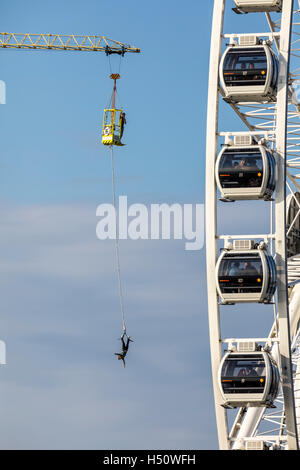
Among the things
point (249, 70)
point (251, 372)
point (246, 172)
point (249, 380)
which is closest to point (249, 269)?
point (246, 172)

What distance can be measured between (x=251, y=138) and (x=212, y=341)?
1045cm

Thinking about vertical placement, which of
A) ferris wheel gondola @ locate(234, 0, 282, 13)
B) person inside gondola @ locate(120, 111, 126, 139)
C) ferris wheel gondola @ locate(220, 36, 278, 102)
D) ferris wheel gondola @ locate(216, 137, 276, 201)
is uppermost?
ferris wheel gondola @ locate(234, 0, 282, 13)

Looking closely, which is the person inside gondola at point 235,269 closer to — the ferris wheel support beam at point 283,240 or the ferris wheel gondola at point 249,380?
the ferris wheel support beam at point 283,240

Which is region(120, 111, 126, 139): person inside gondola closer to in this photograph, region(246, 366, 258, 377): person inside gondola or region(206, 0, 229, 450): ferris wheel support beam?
region(206, 0, 229, 450): ferris wheel support beam

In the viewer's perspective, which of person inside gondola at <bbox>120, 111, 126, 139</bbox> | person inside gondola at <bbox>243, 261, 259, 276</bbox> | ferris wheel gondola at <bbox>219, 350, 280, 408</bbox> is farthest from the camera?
person inside gondola at <bbox>120, 111, 126, 139</bbox>

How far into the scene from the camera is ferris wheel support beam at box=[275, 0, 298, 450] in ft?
243

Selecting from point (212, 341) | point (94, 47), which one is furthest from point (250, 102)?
point (94, 47)

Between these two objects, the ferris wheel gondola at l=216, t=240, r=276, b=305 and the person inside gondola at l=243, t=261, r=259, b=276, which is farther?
the ferris wheel gondola at l=216, t=240, r=276, b=305

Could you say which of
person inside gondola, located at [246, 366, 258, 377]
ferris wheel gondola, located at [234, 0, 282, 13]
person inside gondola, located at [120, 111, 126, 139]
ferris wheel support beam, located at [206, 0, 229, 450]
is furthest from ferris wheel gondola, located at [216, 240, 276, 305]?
person inside gondola, located at [120, 111, 126, 139]

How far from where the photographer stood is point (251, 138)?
246ft

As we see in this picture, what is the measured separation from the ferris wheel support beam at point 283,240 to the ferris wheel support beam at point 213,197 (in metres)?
3.20

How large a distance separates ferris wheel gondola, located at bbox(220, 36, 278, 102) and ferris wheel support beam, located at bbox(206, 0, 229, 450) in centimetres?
63

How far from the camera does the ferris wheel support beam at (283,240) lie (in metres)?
73.9
